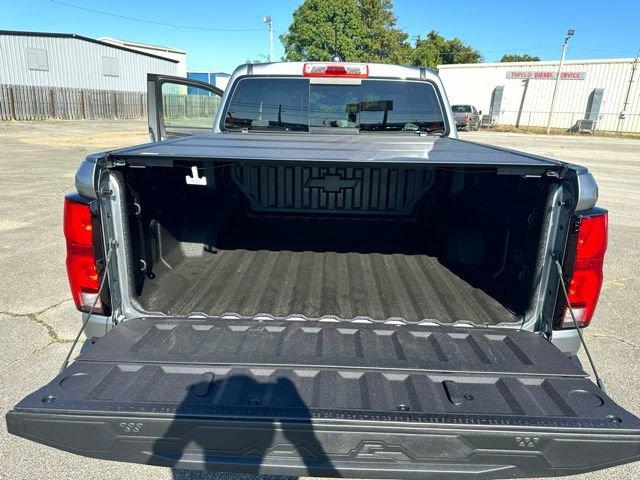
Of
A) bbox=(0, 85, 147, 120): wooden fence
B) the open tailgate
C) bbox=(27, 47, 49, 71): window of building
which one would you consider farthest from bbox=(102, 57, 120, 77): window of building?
the open tailgate

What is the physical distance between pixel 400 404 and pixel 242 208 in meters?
2.63

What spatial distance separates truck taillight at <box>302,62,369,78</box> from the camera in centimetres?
382

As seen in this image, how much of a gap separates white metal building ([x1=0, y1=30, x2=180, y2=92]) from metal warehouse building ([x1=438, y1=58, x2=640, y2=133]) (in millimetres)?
30729

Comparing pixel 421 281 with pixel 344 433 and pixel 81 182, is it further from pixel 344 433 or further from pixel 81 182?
pixel 81 182

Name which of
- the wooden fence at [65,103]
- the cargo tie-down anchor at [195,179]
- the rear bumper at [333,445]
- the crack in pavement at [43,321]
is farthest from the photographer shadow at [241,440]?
the wooden fence at [65,103]

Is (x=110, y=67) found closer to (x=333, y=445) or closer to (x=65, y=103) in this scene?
(x=65, y=103)

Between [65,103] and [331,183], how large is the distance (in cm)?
3317

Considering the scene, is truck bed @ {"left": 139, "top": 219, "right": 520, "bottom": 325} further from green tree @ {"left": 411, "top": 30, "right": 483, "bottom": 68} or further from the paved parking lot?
green tree @ {"left": 411, "top": 30, "right": 483, "bottom": 68}

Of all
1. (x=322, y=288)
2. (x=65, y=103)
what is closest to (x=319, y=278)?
(x=322, y=288)

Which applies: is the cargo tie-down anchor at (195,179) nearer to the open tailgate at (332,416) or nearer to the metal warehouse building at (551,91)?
the open tailgate at (332,416)

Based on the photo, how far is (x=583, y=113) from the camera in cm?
3600

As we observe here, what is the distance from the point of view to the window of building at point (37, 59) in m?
29.2

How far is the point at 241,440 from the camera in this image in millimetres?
1451

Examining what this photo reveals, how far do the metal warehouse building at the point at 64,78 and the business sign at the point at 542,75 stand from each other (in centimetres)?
3388
